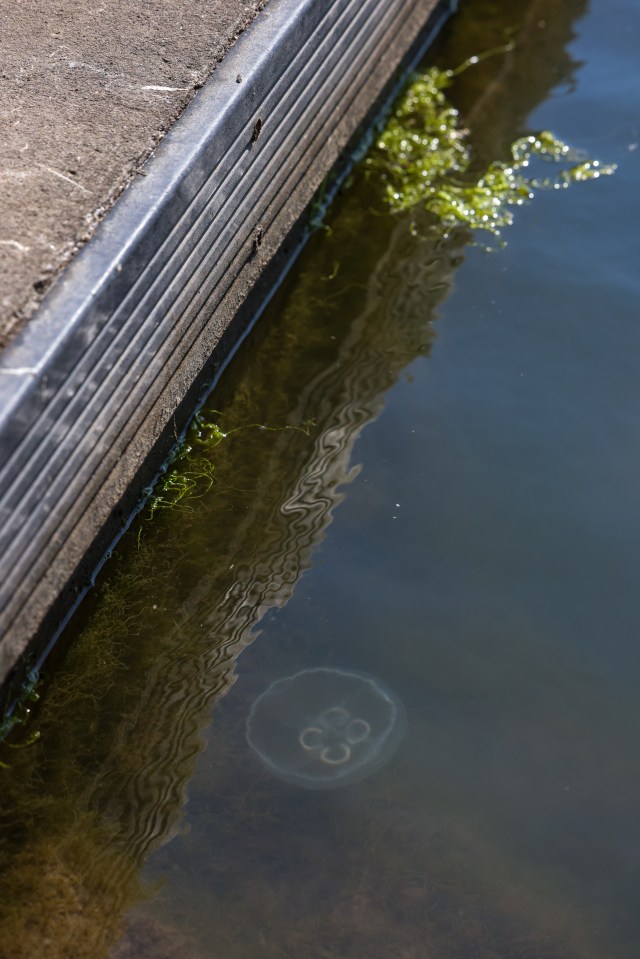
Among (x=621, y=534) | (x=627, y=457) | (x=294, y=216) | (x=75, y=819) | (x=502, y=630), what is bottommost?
(x=75, y=819)

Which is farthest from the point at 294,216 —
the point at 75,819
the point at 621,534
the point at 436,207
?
the point at 75,819

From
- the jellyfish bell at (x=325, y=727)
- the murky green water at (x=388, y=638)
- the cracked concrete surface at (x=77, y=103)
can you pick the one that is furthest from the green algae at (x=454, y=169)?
the jellyfish bell at (x=325, y=727)

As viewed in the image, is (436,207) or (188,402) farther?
(436,207)

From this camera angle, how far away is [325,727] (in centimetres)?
344

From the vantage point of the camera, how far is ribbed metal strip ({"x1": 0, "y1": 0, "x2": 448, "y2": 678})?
3074 millimetres

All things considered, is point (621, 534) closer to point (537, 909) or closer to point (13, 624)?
point (537, 909)

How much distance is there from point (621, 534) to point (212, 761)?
159 centimetres

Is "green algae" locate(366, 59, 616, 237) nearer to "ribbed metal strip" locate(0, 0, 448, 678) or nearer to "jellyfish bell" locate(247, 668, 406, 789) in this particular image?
"ribbed metal strip" locate(0, 0, 448, 678)

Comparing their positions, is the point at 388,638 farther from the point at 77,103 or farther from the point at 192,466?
the point at 77,103

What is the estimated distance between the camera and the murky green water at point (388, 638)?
305 centimetres

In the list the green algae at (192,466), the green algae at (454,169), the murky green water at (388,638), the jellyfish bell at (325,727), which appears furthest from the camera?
the green algae at (454,169)

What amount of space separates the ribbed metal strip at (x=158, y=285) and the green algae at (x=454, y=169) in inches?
22.0

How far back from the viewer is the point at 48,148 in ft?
12.0

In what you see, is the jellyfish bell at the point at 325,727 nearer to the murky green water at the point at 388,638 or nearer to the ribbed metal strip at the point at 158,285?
the murky green water at the point at 388,638
